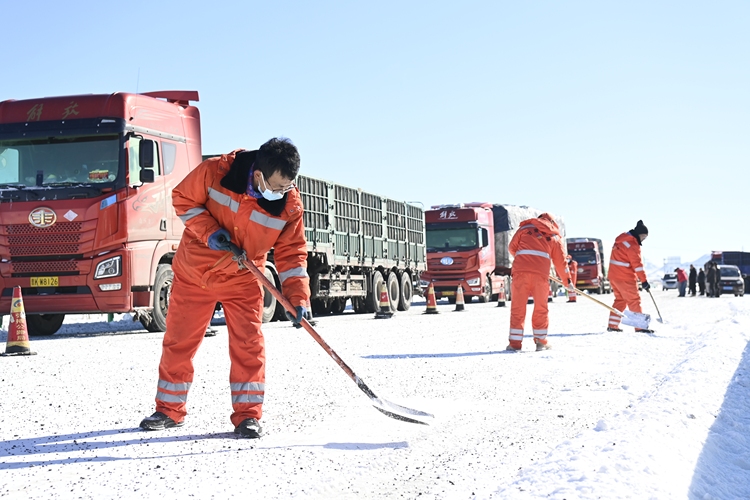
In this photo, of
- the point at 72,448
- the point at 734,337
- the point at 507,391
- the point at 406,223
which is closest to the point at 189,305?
the point at 72,448

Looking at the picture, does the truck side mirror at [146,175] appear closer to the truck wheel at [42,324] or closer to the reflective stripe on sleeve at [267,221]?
the truck wheel at [42,324]

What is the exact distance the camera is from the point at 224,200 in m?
5.09

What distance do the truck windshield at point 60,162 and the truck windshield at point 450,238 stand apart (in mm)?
16188

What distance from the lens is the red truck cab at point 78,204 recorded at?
467 inches

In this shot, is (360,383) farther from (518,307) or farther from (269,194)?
(518,307)

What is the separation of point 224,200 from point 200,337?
0.88 meters

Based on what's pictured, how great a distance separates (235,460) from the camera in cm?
432

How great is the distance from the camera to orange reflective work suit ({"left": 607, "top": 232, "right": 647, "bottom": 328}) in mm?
13570

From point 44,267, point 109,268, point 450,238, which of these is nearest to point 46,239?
point 44,267

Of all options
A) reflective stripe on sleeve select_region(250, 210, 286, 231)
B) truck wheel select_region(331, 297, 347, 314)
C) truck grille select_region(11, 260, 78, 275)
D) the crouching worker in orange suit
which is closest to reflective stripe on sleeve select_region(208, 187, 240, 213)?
the crouching worker in orange suit

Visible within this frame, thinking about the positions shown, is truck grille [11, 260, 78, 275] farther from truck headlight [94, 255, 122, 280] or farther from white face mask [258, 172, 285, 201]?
white face mask [258, 172, 285, 201]

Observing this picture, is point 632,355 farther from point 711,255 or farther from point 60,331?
point 711,255

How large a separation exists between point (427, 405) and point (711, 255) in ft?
165

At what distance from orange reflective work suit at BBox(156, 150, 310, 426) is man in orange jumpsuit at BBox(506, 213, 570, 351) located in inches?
213
